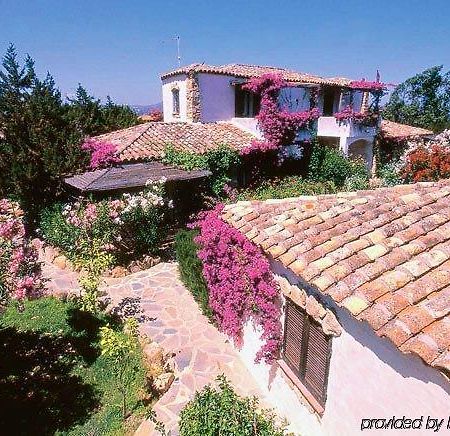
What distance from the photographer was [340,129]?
24.6 meters

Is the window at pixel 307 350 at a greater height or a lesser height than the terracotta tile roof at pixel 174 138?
lesser

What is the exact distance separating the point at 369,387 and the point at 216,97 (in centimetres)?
2001

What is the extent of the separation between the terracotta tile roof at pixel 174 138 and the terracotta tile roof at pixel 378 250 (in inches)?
432

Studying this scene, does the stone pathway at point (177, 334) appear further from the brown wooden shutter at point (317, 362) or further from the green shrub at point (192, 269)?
the brown wooden shutter at point (317, 362)

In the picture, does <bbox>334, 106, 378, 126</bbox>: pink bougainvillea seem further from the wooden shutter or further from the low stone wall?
the low stone wall

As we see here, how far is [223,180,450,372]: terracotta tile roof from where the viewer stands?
10.6ft

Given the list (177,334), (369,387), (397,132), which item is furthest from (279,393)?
(397,132)

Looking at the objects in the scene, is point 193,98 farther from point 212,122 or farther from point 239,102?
point 239,102

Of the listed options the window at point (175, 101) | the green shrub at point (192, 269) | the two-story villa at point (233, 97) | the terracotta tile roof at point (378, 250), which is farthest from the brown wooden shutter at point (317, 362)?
the window at point (175, 101)

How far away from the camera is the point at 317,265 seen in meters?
4.41

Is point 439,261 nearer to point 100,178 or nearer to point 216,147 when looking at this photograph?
point 100,178

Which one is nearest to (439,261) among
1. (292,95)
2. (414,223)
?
(414,223)

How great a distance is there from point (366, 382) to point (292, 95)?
20.2 meters

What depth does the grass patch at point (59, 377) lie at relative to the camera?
273 inches
